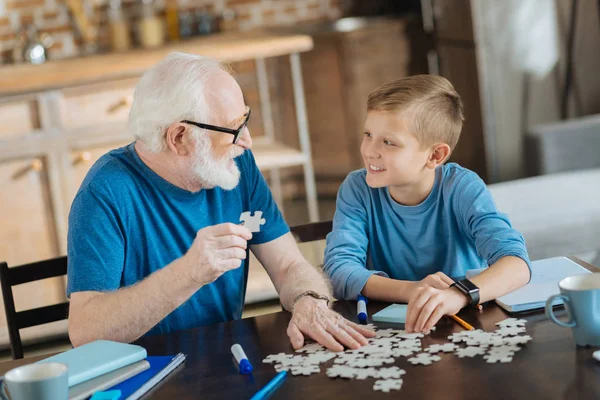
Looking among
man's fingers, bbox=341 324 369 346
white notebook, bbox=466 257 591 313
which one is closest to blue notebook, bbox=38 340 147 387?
man's fingers, bbox=341 324 369 346

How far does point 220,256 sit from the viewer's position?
1.57 m

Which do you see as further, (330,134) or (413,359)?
(330,134)

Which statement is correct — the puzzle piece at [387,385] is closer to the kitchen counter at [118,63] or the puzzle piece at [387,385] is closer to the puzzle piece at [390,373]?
the puzzle piece at [390,373]

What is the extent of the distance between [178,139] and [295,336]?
0.58m

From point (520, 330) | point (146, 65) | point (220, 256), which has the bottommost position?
point (520, 330)

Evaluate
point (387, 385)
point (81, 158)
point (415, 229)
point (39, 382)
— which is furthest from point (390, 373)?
point (81, 158)

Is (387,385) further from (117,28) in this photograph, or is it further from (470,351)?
(117,28)

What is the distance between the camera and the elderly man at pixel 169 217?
166 centimetres

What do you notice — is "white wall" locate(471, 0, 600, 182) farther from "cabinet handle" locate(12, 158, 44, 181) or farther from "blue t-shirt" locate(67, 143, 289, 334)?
"blue t-shirt" locate(67, 143, 289, 334)

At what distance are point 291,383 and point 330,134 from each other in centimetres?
424

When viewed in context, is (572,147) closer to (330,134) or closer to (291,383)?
(330,134)

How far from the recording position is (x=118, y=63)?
3.76 m

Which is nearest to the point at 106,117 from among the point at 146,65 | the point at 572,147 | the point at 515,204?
the point at 146,65

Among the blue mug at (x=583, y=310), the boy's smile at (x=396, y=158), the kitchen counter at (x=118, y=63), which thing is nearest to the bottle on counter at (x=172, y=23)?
the kitchen counter at (x=118, y=63)
